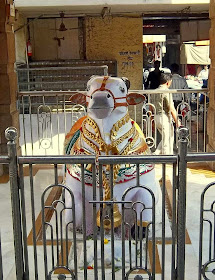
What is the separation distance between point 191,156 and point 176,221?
0.49 metres

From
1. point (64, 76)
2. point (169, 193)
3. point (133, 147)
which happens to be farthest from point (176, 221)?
point (64, 76)

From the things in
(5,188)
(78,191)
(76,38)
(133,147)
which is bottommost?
(5,188)

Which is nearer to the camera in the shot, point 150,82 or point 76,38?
point 150,82

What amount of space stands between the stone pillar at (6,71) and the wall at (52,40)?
744cm

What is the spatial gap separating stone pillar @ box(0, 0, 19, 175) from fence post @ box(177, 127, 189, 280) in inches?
158

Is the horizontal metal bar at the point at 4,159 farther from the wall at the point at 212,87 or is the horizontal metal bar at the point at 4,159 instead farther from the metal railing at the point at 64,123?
the wall at the point at 212,87

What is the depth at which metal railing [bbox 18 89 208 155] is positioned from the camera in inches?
260

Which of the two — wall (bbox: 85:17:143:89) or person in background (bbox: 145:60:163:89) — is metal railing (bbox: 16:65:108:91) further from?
person in background (bbox: 145:60:163:89)

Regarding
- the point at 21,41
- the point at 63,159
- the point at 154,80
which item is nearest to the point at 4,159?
the point at 63,159

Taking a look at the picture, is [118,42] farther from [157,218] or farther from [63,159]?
[63,159]

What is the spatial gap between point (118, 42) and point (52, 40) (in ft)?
6.90

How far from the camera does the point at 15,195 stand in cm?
282

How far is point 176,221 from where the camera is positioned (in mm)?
2938

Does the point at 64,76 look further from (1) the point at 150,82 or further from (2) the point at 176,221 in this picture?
(2) the point at 176,221
